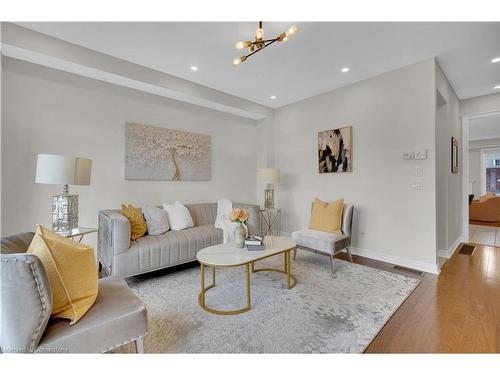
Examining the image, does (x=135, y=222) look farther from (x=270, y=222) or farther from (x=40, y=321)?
(x=270, y=222)

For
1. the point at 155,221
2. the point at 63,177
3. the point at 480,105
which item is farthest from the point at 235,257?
the point at 480,105

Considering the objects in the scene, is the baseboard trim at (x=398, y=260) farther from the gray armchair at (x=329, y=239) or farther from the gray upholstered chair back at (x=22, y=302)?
the gray upholstered chair back at (x=22, y=302)

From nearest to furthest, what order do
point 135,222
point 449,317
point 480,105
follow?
point 449,317, point 135,222, point 480,105

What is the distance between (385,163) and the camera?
10.7 feet

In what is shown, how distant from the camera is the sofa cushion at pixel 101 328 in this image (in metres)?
1.07

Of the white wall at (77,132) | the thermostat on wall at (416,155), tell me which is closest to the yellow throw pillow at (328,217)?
the thermostat on wall at (416,155)

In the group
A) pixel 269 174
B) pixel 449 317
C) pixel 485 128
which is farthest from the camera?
pixel 485 128

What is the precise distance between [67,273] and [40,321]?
215mm

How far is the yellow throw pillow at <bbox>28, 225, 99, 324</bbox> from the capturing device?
1.14 m

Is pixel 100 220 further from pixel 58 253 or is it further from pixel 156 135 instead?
pixel 58 253

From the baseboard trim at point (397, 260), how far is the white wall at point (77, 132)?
2629 mm

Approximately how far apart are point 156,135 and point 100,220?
1.42 metres

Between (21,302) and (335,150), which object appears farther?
(335,150)
